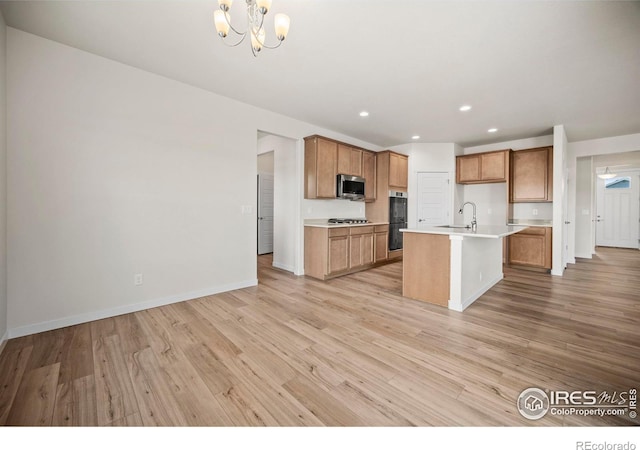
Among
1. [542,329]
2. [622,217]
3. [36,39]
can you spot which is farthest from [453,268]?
[622,217]

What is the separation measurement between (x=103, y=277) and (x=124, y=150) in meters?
1.34

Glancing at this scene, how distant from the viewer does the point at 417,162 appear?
5.98 metres

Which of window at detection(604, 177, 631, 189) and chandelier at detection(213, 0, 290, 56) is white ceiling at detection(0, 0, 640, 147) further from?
window at detection(604, 177, 631, 189)

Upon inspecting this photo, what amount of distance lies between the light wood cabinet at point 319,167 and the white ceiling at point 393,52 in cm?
65

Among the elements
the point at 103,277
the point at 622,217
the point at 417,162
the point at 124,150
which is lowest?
the point at 103,277

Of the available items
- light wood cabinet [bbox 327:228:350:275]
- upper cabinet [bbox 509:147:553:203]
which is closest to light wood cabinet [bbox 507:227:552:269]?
upper cabinet [bbox 509:147:553:203]

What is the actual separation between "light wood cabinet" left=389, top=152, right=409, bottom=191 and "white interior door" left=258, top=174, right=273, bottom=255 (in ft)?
10.3

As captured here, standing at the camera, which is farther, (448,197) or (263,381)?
(448,197)

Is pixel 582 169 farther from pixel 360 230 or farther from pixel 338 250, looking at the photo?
pixel 338 250

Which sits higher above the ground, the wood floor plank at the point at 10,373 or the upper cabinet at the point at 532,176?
the upper cabinet at the point at 532,176

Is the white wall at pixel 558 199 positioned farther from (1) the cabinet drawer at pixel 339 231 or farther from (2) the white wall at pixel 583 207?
(1) the cabinet drawer at pixel 339 231

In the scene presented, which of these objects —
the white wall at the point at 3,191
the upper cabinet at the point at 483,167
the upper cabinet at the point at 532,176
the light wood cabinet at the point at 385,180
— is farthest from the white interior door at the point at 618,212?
the white wall at the point at 3,191

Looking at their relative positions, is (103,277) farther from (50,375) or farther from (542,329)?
(542,329)

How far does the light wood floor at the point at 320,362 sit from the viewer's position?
57.8 inches
